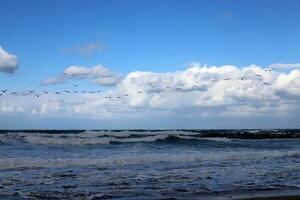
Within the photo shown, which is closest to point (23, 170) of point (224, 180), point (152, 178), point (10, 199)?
point (152, 178)

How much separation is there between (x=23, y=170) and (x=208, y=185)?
7.53m

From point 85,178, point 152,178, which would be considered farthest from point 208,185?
point 85,178

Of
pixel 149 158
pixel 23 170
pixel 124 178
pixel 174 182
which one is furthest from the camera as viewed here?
pixel 149 158

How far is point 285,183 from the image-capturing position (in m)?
14.7

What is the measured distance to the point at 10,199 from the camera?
11570 mm

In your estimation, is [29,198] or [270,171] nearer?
[29,198]

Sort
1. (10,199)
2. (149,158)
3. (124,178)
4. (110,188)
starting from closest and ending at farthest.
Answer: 1. (10,199)
2. (110,188)
3. (124,178)
4. (149,158)

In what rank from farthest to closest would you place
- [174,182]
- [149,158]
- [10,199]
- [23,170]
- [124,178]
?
[149,158]
[23,170]
[124,178]
[174,182]
[10,199]

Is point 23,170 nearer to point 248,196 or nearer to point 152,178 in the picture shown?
point 152,178

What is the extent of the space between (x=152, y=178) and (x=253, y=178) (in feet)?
10.9

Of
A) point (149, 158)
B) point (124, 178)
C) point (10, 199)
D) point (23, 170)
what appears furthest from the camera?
point (149, 158)

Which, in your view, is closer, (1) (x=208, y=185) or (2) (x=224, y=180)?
(1) (x=208, y=185)

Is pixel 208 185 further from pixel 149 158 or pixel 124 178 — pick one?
pixel 149 158

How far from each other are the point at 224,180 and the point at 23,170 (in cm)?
761
